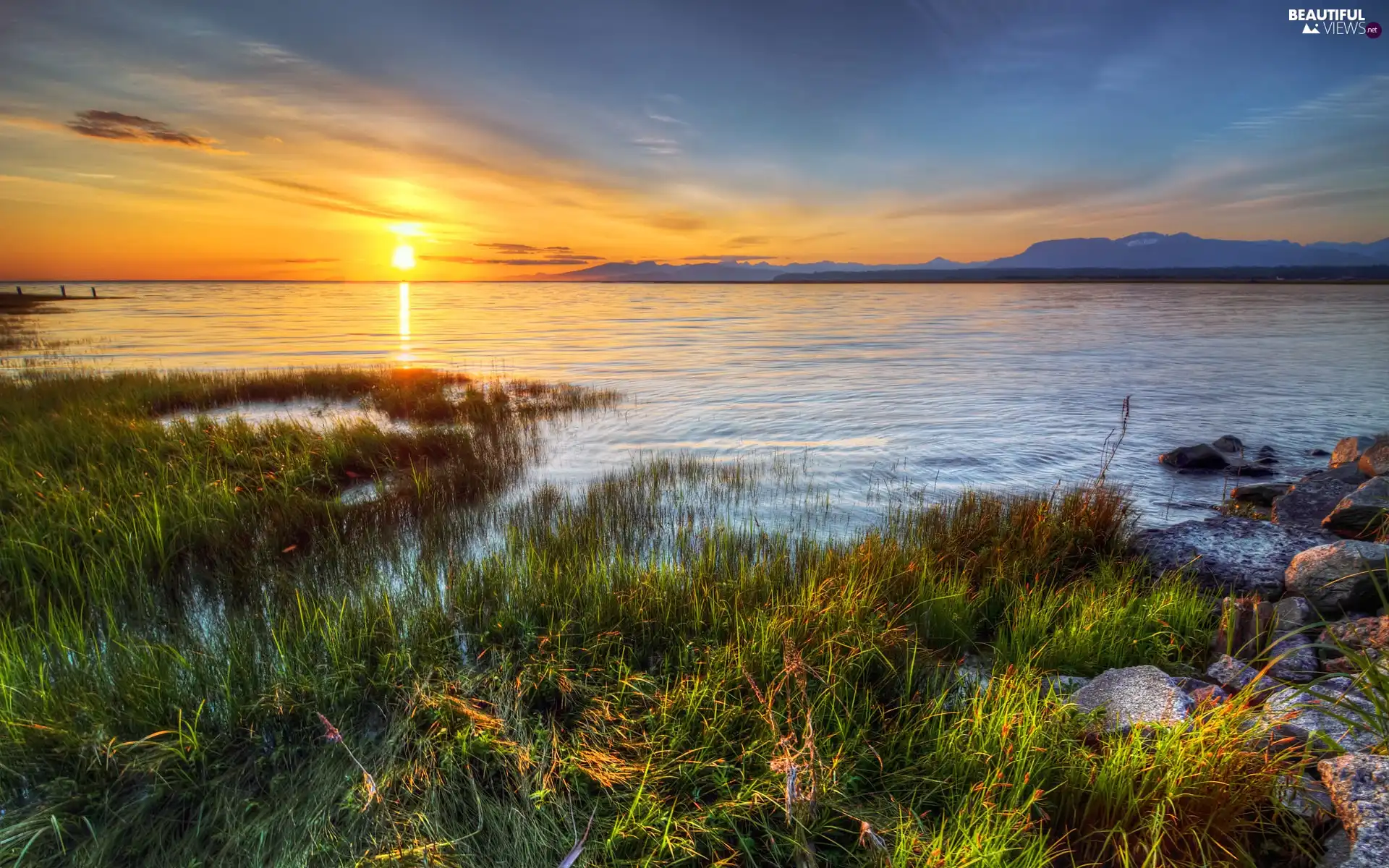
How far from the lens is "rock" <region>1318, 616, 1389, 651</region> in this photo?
3.81 meters

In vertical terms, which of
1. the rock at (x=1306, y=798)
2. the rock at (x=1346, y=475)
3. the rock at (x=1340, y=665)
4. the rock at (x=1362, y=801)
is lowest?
the rock at (x=1340, y=665)

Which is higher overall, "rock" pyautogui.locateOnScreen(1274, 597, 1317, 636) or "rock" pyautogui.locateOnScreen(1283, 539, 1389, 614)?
"rock" pyautogui.locateOnScreen(1283, 539, 1389, 614)

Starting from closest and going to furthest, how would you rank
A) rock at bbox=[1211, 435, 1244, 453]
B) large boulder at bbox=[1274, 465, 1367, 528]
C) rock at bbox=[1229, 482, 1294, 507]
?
1. large boulder at bbox=[1274, 465, 1367, 528]
2. rock at bbox=[1229, 482, 1294, 507]
3. rock at bbox=[1211, 435, 1244, 453]

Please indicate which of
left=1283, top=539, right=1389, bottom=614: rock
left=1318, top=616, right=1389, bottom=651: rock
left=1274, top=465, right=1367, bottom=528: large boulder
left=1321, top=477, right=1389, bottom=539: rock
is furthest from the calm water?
left=1318, top=616, right=1389, bottom=651: rock

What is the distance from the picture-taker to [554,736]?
124 inches

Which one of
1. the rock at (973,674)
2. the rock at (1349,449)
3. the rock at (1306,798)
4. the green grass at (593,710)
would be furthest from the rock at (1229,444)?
the rock at (1306,798)

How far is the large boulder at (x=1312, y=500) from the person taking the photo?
815 cm

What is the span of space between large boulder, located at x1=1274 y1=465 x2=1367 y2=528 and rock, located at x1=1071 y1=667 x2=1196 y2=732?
21.3 ft

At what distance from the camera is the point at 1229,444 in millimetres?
13617

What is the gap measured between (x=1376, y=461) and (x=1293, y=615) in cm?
825

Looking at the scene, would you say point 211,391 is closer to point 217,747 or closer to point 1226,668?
point 217,747

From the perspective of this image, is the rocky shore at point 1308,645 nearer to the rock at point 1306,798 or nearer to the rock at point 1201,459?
the rock at point 1306,798

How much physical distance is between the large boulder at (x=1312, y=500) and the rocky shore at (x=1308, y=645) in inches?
0.8

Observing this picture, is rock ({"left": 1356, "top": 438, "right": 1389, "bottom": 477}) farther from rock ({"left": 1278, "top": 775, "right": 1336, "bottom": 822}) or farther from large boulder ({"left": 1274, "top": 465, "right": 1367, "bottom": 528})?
rock ({"left": 1278, "top": 775, "right": 1336, "bottom": 822})
